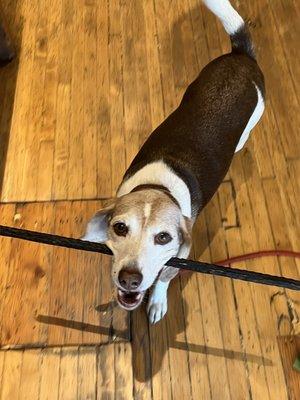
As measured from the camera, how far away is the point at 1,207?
2645 millimetres

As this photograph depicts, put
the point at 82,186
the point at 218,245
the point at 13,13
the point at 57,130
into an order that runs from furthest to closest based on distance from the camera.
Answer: the point at 13,13
the point at 57,130
the point at 82,186
the point at 218,245

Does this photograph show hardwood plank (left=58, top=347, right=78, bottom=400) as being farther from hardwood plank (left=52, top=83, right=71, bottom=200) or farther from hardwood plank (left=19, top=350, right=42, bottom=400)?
hardwood plank (left=52, top=83, right=71, bottom=200)

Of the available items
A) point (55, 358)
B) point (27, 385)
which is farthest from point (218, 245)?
point (27, 385)

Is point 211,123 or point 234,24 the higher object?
point 234,24

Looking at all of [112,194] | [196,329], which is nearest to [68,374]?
[196,329]

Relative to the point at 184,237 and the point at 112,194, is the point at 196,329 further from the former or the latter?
the point at 112,194

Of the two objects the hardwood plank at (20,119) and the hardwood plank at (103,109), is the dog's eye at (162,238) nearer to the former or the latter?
the hardwood plank at (103,109)

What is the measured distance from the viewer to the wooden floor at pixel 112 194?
2.20 m

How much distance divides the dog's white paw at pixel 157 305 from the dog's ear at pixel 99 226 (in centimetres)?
49

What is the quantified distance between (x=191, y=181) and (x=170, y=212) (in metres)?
0.39

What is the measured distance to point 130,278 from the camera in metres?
1.60

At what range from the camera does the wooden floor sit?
2195 mm

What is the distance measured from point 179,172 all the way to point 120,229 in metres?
0.52

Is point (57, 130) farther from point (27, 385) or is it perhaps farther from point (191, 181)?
point (27, 385)
